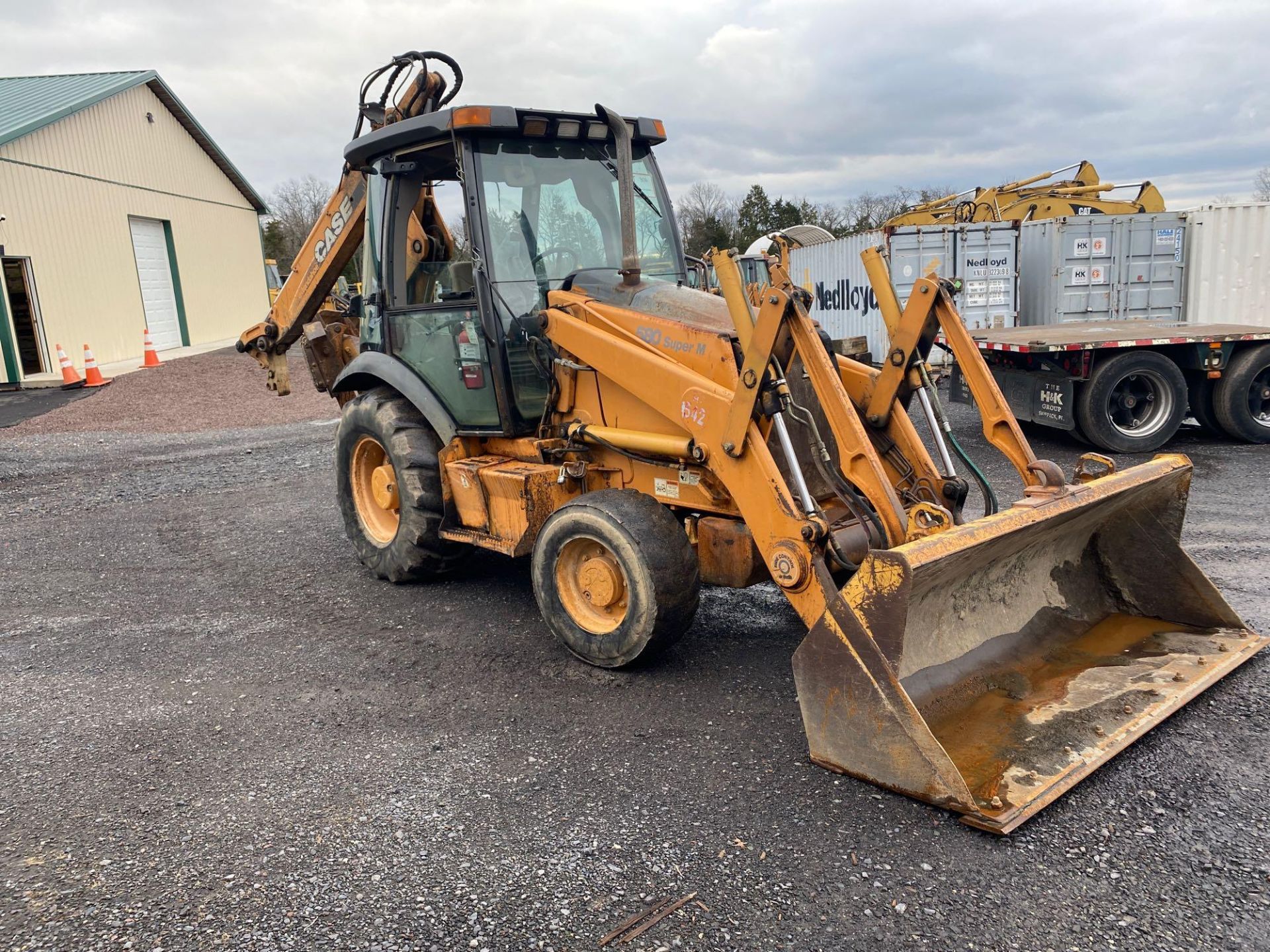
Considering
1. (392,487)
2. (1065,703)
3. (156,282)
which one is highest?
(156,282)

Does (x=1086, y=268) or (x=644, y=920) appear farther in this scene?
(x=1086, y=268)

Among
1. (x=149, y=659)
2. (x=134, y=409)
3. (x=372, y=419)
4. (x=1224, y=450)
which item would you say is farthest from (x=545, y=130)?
(x=134, y=409)

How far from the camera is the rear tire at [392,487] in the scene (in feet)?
17.3

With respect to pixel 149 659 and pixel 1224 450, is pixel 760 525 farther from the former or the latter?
pixel 1224 450

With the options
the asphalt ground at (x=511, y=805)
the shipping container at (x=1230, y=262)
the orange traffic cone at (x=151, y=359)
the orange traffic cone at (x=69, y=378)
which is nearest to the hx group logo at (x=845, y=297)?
the shipping container at (x=1230, y=262)

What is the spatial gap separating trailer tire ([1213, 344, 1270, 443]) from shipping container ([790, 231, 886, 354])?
5.49m

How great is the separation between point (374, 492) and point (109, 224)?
57.8 ft

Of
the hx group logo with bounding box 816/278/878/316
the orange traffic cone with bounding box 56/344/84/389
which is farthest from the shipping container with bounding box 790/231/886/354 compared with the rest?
the orange traffic cone with bounding box 56/344/84/389

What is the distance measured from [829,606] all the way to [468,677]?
74.0 inches

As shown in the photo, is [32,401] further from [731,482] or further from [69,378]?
[731,482]

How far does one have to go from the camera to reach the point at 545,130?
4832 millimetres

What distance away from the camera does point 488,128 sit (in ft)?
15.2

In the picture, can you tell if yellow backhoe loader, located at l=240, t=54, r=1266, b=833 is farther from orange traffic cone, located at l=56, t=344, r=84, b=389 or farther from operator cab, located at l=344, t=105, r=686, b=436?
orange traffic cone, located at l=56, t=344, r=84, b=389

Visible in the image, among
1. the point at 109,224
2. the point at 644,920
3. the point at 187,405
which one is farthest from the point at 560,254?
the point at 109,224
